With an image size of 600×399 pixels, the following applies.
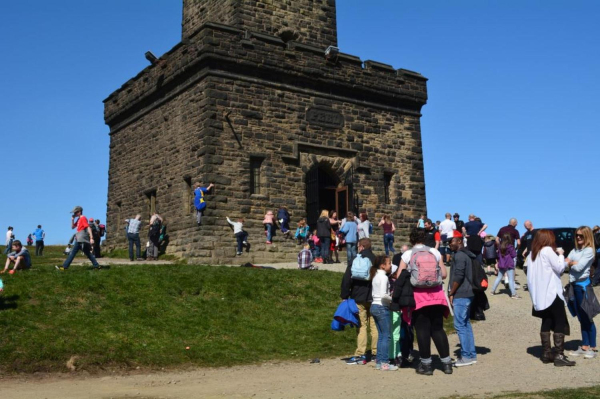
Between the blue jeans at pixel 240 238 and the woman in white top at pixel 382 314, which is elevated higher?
the blue jeans at pixel 240 238

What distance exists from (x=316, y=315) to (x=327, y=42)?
45.3ft

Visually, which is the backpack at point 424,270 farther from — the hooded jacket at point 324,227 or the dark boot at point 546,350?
the hooded jacket at point 324,227

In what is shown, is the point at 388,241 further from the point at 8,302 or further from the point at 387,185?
the point at 8,302

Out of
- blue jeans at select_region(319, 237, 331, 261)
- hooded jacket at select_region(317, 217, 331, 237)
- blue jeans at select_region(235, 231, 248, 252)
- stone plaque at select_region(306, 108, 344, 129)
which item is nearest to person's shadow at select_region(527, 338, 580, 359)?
hooded jacket at select_region(317, 217, 331, 237)

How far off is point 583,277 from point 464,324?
1980 mm

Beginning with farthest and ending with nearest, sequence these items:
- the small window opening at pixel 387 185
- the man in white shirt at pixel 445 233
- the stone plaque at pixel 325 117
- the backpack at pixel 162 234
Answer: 1. the small window opening at pixel 387 185
2. the stone plaque at pixel 325 117
3. the backpack at pixel 162 234
4. the man in white shirt at pixel 445 233

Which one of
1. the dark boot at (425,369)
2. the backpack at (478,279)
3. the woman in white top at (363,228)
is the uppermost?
the woman in white top at (363,228)

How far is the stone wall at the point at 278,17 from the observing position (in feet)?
73.9

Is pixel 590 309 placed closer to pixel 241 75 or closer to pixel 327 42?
pixel 241 75

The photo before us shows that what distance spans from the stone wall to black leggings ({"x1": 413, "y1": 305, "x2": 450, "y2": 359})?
1589cm

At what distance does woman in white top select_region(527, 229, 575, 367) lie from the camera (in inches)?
359

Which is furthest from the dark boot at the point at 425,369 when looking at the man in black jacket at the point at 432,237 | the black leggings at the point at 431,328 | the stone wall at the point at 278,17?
the stone wall at the point at 278,17

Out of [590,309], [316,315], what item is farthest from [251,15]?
[590,309]

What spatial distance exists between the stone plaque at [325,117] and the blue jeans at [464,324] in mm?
12925
